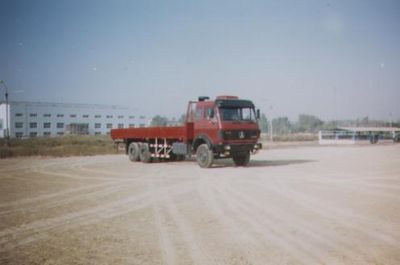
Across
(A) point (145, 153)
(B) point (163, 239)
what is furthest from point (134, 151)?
(B) point (163, 239)

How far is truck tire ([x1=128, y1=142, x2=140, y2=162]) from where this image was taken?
21.0 metres

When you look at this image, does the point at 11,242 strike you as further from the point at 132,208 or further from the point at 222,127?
the point at 222,127

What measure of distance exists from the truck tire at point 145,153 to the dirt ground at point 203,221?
24.7 feet

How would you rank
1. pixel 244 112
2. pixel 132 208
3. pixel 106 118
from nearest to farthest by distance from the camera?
pixel 132 208 < pixel 244 112 < pixel 106 118

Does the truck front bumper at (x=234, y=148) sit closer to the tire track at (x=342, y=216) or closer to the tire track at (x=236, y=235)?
the tire track at (x=342, y=216)

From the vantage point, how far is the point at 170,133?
18.3 meters

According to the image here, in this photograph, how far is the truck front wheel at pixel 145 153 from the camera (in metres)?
20.3

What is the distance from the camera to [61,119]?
89188 millimetres

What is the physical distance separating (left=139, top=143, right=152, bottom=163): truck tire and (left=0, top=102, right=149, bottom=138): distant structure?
6296 centimetres

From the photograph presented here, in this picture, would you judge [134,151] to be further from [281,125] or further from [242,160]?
[281,125]

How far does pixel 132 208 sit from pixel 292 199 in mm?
3760

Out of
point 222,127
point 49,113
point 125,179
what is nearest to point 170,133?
point 222,127

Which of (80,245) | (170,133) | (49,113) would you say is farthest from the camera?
(49,113)

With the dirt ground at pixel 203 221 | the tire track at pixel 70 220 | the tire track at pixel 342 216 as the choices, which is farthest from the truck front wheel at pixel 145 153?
the tire track at pixel 342 216
